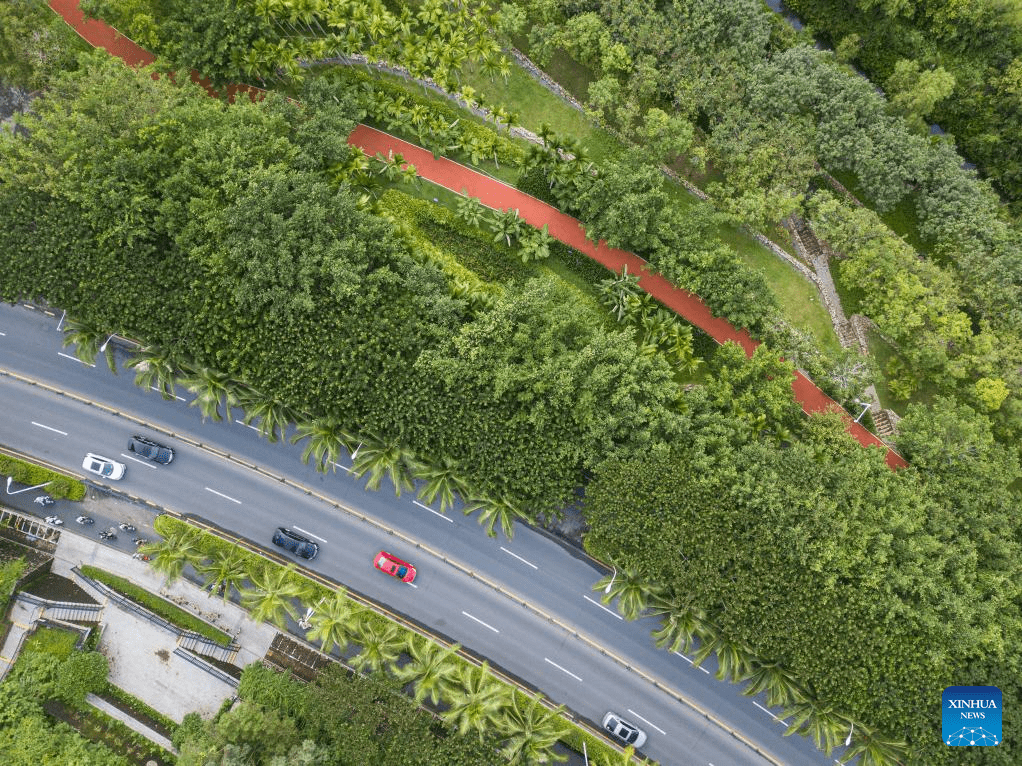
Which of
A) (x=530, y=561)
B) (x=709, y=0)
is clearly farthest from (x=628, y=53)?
(x=530, y=561)

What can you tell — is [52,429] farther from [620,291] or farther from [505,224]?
[620,291]

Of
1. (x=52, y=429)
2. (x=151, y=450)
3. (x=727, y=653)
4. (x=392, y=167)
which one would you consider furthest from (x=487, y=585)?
(x=52, y=429)

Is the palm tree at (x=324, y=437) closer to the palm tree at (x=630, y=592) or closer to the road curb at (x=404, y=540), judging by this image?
the road curb at (x=404, y=540)

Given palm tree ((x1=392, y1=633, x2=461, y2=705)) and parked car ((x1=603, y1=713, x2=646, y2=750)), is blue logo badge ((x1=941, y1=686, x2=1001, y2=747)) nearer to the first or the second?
parked car ((x1=603, y1=713, x2=646, y2=750))

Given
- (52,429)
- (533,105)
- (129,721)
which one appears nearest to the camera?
(129,721)

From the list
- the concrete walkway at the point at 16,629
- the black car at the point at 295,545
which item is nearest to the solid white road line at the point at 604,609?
the black car at the point at 295,545

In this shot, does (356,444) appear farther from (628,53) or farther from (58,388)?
(628,53)
